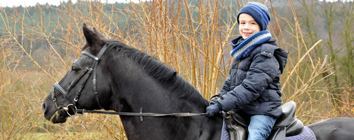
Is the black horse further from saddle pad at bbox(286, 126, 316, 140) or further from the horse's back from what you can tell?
saddle pad at bbox(286, 126, 316, 140)

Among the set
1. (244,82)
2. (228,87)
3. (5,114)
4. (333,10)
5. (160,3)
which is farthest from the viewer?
(333,10)

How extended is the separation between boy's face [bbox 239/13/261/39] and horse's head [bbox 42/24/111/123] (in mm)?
1169

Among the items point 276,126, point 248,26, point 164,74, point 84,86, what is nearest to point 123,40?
point 84,86

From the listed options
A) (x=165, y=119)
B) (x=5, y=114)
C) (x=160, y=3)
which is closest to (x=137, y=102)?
(x=165, y=119)

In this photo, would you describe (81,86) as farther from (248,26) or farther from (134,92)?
(248,26)

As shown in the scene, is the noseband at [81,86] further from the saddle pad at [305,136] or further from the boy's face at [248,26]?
the saddle pad at [305,136]

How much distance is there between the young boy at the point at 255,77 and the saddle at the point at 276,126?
0.06 meters

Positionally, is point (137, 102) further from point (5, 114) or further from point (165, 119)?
point (5, 114)

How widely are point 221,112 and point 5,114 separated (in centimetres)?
566

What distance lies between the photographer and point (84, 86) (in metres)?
2.51

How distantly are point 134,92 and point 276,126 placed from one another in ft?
3.85

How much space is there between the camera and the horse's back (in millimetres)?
2582

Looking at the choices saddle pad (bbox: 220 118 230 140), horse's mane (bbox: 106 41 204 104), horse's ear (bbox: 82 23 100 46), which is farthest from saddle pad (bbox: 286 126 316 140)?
horse's ear (bbox: 82 23 100 46)

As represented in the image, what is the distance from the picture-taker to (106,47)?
8.34 ft
